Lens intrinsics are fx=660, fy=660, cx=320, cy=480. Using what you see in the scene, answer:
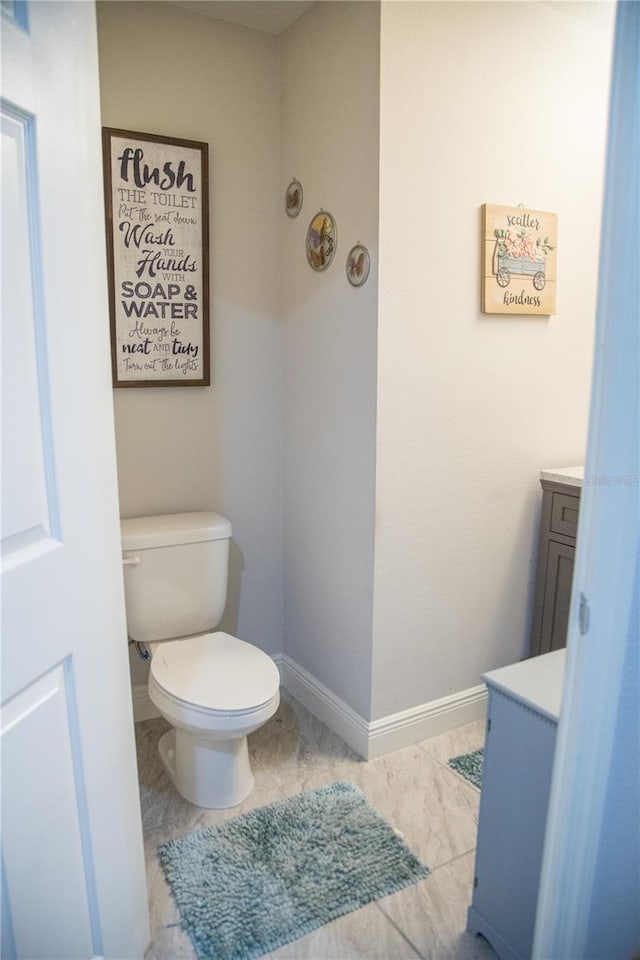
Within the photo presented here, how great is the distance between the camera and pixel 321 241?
215cm

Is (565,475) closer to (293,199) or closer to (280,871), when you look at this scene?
(293,199)

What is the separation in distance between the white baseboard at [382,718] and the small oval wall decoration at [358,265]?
1401mm

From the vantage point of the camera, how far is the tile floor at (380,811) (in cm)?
149

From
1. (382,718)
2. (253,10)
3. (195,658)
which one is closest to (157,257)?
Result: (253,10)

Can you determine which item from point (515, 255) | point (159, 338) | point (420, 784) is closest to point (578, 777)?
point (420, 784)

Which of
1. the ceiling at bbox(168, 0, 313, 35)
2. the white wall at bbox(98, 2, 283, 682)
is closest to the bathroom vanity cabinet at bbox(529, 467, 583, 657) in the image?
the white wall at bbox(98, 2, 283, 682)

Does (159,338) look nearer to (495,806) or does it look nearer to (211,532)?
(211,532)

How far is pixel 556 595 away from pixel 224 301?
62.4 inches

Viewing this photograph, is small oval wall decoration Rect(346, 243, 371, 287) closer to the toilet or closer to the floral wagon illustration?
the floral wagon illustration

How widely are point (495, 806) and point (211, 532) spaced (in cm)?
120

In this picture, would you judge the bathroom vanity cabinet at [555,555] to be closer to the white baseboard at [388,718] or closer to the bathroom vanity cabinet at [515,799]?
the white baseboard at [388,718]

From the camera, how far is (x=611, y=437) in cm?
98

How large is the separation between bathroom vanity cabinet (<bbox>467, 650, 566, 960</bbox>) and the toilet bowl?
675 millimetres

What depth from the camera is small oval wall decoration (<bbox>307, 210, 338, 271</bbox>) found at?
2092mm
